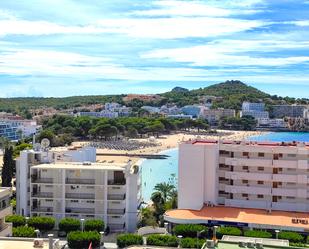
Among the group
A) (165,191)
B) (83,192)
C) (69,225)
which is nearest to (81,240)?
(69,225)

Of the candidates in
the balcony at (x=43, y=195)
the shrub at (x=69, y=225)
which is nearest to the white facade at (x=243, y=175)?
the shrub at (x=69, y=225)

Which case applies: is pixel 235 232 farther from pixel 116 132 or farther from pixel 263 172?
pixel 116 132

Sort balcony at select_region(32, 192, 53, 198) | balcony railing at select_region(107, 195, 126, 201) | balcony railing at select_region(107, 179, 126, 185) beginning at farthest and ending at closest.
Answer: balcony at select_region(32, 192, 53, 198), balcony railing at select_region(107, 179, 126, 185), balcony railing at select_region(107, 195, 126, 201)

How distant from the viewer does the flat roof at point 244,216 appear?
3628 cm

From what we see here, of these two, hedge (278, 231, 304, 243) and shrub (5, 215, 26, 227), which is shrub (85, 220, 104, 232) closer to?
shrub (5, 215, 26, 227)

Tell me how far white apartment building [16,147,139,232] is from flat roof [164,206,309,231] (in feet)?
14.2

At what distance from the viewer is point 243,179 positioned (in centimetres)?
4125

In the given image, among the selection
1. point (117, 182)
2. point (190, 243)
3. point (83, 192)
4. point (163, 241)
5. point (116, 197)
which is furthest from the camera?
point (83, 192)

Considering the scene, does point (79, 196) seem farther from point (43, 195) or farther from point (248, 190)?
point (248, 190)

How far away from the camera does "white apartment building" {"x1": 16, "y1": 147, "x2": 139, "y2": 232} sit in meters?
41.5

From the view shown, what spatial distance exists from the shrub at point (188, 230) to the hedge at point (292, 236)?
5032mm

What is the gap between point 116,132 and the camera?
134m

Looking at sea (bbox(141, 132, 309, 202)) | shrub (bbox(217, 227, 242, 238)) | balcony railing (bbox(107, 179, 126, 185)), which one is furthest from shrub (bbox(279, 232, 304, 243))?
sea (bbox(141, 132, 309, 202))

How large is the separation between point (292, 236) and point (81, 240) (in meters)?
13.5
